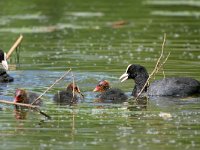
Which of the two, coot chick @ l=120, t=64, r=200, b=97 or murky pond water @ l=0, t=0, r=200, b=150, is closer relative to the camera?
murky pond water @ l=0, t=0, r=200, b=150

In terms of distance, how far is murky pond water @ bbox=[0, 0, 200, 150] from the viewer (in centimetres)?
1327

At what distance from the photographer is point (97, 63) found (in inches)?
851

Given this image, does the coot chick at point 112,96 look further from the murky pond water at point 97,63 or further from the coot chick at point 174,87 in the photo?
the coot chick at point 174,87

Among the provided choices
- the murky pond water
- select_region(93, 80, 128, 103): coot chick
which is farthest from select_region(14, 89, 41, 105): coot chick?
select_region(93, 80, 128, 103): coot chick

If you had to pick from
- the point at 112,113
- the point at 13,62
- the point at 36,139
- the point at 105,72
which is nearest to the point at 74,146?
the point at 36,139

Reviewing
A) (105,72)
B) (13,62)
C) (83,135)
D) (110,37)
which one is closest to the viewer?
(83,135)

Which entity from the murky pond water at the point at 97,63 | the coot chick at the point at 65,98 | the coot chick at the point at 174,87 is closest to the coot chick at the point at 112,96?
the murky pond water at the point at 97,63

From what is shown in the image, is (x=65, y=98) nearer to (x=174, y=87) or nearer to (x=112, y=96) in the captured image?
(x=112, y=96)

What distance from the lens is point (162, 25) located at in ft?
94.0

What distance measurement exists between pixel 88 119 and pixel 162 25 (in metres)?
14.4

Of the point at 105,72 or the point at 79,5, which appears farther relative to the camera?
the point at 79,5

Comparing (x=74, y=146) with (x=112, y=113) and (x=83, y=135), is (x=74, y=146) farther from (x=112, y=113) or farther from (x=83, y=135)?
(x=112, y=113)

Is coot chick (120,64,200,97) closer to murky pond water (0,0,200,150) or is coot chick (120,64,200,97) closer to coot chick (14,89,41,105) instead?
murky pond water (0,0,200,150)

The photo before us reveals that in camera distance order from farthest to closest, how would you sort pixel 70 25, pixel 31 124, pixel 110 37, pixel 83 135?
pixel 70 25 → pixel 110 37 → pixel 31 124 → pixel 83 135
